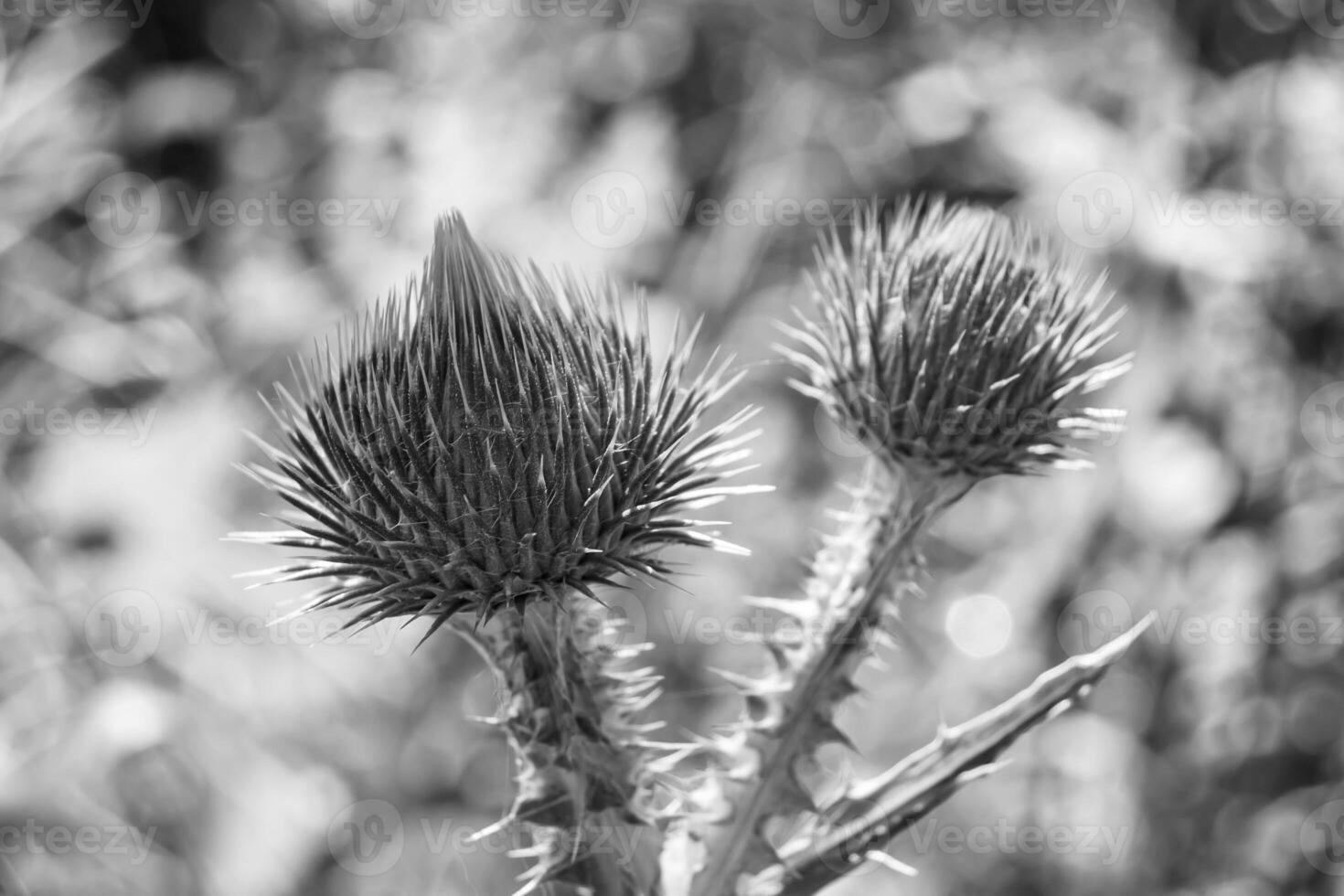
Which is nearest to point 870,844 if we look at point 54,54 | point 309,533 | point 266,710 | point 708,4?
point 309,533

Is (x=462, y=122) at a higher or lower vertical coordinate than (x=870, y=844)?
higher

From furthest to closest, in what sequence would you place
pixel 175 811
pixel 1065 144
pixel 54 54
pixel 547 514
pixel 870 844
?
pixel 54 54
pixel 1065 144
pixel 175 811
pixel 870 844
pixel 547 514

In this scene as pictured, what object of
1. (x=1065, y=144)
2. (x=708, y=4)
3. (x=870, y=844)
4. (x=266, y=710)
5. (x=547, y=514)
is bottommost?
(x=266, y=710)

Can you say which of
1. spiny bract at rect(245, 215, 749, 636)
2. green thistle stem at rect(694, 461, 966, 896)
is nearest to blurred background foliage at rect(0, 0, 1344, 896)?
green thistle stem at rect(694, 461, 966, 896)

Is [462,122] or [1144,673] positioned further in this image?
[462,122]

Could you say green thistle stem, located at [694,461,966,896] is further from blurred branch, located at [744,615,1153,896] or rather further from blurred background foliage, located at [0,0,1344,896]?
blurred background foliage, located at [0,0,1344,896]

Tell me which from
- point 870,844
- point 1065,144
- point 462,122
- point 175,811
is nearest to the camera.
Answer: point 870,844

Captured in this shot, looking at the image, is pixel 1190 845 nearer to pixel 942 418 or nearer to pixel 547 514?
pixel 942 418
